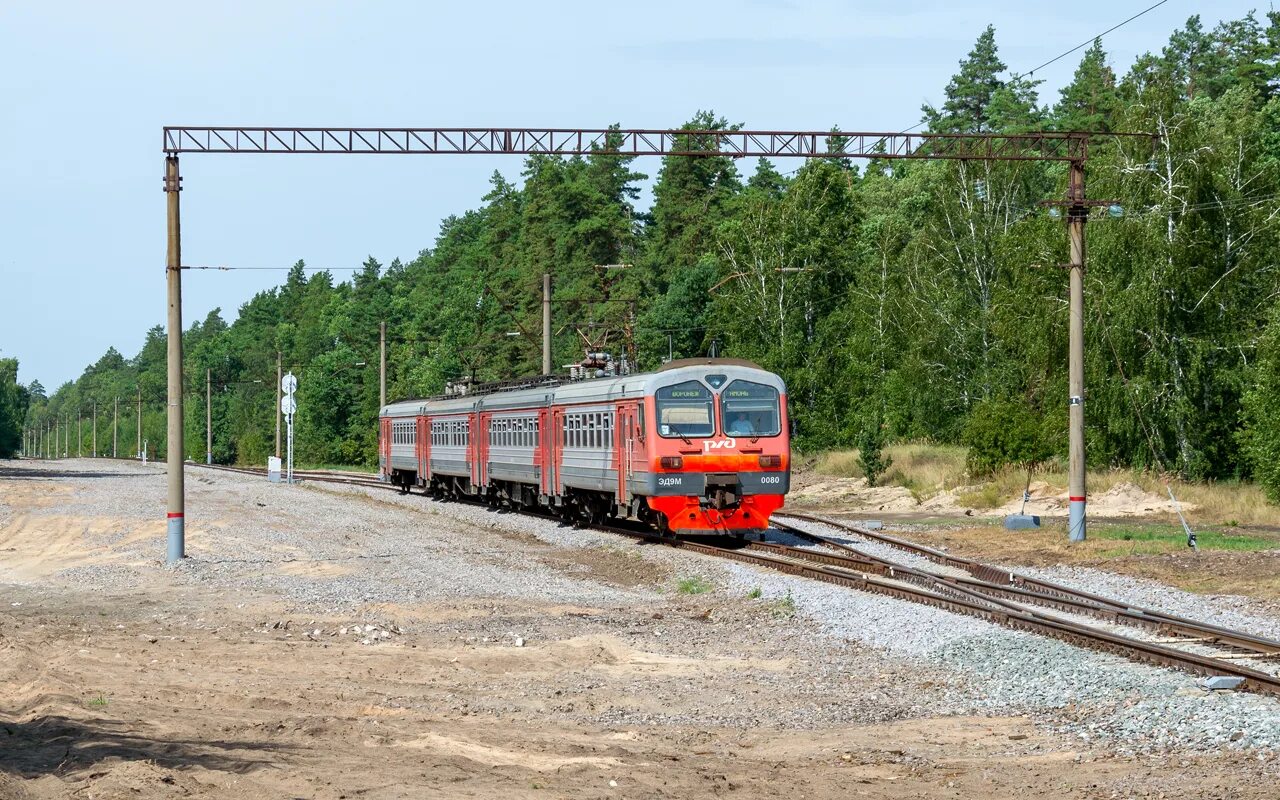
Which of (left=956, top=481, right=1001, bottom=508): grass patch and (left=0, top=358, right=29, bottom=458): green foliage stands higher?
(left=0, top=358, right=29, bottom=458): green foliage

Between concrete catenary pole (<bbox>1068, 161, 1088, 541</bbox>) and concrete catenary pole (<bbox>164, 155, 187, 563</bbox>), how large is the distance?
581 inches

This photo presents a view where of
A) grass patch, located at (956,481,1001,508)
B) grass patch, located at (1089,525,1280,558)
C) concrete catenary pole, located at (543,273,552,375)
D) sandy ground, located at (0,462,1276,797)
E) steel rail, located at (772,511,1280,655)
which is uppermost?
concrete catenary pole, located at (543,273,552,375)

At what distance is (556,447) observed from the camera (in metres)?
32.0

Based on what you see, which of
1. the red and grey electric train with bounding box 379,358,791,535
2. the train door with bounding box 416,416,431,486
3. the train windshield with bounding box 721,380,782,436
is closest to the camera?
the red and grey electric train with bounding box 379,358,791,535

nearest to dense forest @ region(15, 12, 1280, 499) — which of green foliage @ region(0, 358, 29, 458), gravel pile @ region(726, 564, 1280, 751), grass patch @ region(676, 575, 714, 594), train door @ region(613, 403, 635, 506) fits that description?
train door @ region(613, 403, 635, 506)

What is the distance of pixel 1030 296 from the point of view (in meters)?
46.6

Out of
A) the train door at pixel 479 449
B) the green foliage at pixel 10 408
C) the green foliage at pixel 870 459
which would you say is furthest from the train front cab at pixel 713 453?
the green foliage at pixel 10 408

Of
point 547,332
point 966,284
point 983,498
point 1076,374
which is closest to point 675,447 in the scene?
point 1076,374

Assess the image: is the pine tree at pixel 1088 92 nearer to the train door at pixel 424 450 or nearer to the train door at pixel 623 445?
the train door at pixel 424 450

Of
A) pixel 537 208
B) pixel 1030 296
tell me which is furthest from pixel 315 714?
pixel 537 208

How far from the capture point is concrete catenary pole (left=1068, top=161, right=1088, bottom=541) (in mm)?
25547

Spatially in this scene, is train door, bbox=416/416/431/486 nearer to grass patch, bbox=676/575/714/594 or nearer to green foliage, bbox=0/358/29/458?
grass patch, bbox=676/575/714/594

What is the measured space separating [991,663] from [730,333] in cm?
4881

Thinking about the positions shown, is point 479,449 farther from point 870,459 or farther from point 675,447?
point 675,447
